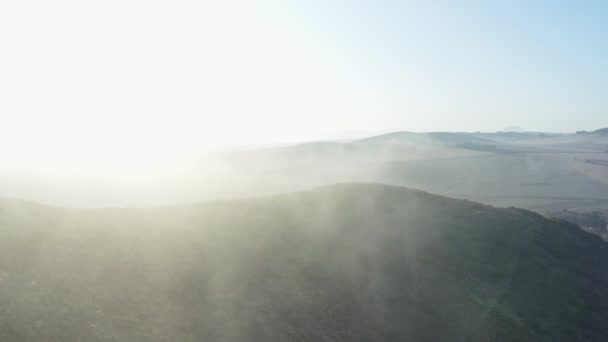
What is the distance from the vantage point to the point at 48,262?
21125 mm

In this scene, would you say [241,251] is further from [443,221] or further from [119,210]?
[443,221]

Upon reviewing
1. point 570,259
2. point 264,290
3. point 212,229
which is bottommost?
point 570,259

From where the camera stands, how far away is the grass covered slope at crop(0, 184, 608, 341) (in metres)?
19.1

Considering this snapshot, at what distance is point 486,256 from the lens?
32.5 m

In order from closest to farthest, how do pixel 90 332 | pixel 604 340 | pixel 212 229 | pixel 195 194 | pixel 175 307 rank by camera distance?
pixel 90 332 → pixel 175 307 → pixel 604 340 → pixel 212 229 → pixel 195 194

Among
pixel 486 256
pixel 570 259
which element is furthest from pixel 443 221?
pixel 570 259

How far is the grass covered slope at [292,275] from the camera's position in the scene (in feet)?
62.5

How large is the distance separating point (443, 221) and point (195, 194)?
84.1 m

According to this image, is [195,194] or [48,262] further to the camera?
[195,194]

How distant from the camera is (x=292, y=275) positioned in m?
25.4

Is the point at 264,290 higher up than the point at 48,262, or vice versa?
the point at 48,262

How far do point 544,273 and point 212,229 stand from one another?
2561cm

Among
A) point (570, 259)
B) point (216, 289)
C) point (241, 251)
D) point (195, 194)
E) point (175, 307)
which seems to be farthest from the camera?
point (195, 194)

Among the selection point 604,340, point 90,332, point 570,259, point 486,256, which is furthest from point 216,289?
point 570,259
